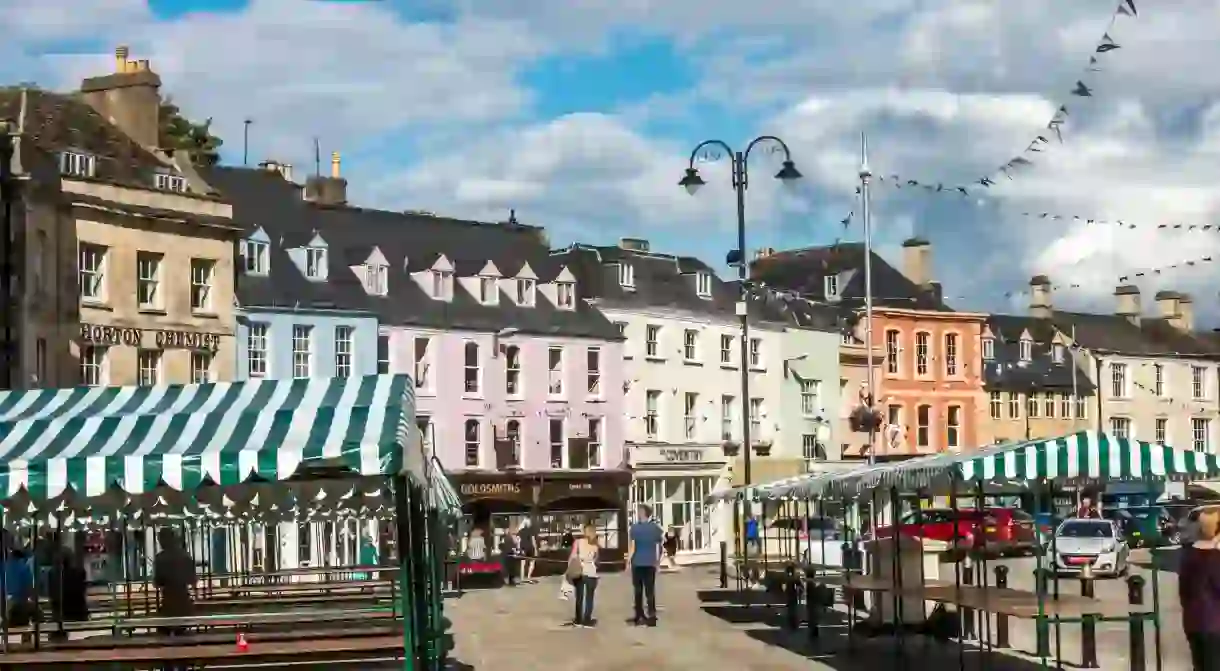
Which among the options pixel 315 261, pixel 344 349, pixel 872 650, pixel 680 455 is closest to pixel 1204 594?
pixel 872 650

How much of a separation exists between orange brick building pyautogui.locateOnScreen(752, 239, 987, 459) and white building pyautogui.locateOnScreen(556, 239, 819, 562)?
5.34 metres

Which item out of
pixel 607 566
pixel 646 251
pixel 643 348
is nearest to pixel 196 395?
pixel 607 566

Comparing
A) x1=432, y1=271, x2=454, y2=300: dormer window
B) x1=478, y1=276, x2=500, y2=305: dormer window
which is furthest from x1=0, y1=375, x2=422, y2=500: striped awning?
x1=478, y1=276, x2=500, y2=305: dormer window

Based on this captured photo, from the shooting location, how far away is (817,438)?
7225 cm

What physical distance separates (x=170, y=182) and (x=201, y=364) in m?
4.93

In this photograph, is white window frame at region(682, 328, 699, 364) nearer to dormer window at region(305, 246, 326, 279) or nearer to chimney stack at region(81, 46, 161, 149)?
dormer window at region(305, 246, 326, 279)

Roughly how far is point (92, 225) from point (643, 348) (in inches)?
947

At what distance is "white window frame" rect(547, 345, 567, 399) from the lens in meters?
61.5

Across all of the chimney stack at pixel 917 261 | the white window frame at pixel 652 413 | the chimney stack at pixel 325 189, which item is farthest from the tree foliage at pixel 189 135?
the chimney stack at pixel 917 261

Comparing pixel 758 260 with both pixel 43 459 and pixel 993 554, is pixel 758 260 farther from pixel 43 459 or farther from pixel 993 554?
pixel 43 459

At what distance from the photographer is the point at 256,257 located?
177 ft

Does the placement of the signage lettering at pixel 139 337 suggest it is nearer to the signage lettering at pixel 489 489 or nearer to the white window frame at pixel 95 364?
the white window frame at pixel 95 364

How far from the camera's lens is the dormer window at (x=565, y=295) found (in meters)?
63.4

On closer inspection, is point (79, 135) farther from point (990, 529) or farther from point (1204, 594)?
point (1204, 594)
